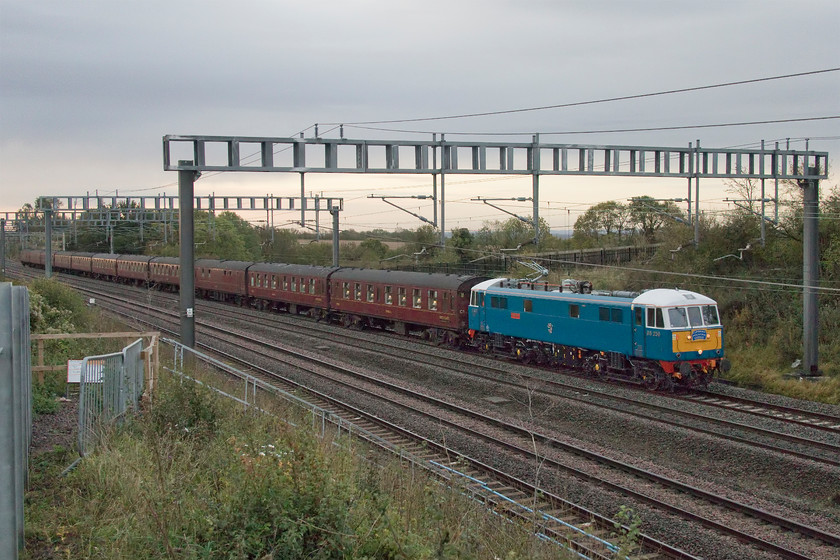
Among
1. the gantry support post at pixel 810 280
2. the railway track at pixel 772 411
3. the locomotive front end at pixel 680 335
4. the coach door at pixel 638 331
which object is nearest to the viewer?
the railway track at pixel 772 411

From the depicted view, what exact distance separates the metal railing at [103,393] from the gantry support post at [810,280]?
59.7 feet

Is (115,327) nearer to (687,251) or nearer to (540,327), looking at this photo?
(540,327)

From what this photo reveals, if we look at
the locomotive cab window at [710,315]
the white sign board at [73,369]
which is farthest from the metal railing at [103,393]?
the locomotive cab window at [710,315]

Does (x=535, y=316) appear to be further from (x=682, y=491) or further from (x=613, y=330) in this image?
(x=682, y=491)

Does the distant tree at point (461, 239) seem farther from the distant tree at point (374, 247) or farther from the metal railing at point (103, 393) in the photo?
the metal railing at point (103, 393)

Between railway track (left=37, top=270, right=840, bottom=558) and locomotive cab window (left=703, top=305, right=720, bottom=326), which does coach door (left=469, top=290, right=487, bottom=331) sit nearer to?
locomotive cab window (left=703, top=305, right=720, bottom=326)

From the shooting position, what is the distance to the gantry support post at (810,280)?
21422 mm

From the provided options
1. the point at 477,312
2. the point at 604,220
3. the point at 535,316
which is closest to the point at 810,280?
the point at 535,316

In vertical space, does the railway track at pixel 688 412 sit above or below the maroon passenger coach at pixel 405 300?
below

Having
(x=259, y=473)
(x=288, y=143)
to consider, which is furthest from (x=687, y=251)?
(x=259, y=473)

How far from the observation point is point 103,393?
11.0m

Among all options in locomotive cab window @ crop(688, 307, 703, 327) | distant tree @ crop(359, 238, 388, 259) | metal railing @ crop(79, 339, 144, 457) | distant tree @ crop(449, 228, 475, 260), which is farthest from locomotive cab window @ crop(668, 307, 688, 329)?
distant tree @ crop(359, 238, 388, 259)

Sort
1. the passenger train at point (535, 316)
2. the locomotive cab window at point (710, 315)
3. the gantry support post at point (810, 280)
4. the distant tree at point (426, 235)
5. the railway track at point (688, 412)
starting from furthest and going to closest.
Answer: the distant tree at point (426, 235) → the gantry support post at point (810, 280) → the locomotive cab window at point (710, 315) → the passenger train at point (535, 316) → the railway track at point (688, 412)

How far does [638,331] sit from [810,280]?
5.42 meters
